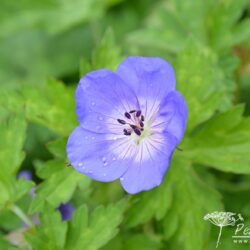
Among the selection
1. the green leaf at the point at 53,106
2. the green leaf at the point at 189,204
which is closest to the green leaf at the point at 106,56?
the green leaf at the point at 53,106

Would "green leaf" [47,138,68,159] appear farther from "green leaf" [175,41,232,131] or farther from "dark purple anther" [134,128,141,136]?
"green leaf" [175,41,232,131]

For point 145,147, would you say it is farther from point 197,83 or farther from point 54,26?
point 54,26

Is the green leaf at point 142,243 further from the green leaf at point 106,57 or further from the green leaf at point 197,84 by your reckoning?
the green leaf at point 106,57

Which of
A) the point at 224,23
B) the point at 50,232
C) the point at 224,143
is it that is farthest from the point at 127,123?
the point at 224,23

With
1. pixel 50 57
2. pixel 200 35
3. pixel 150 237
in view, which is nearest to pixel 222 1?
pixel 200 35

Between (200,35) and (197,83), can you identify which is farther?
(200,35)

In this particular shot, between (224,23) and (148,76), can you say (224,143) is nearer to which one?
(148,76)
